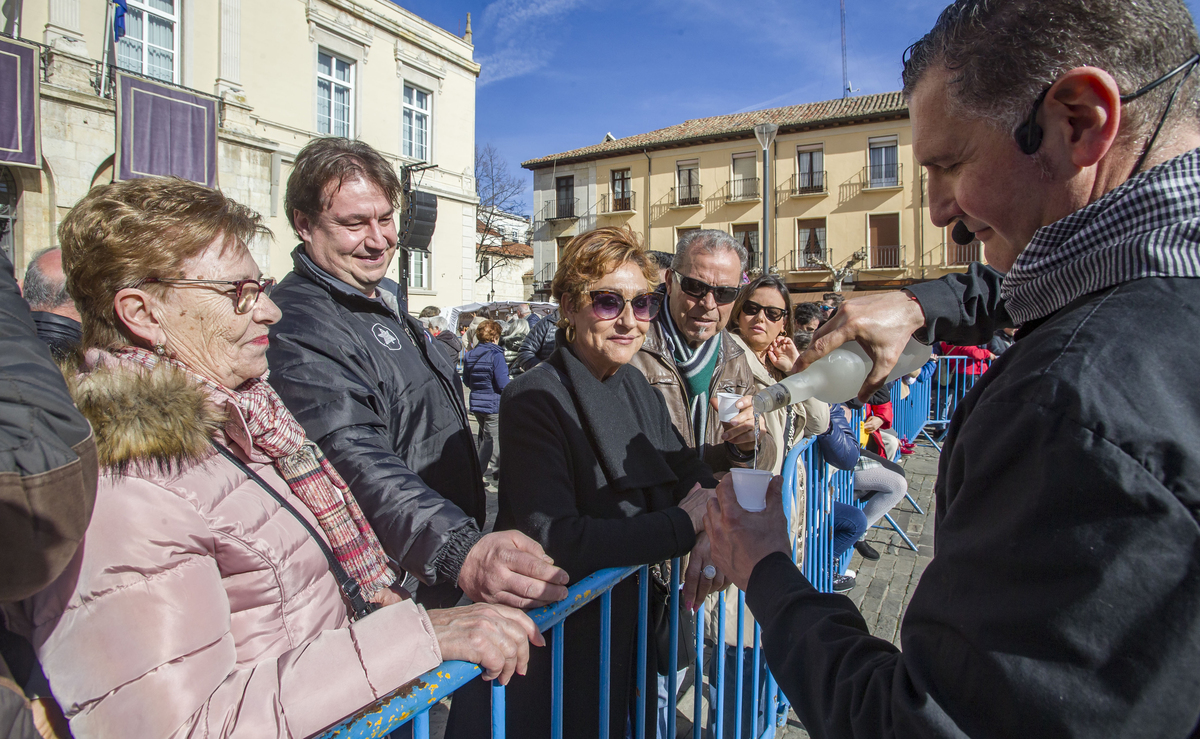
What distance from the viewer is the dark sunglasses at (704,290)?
9.94ft

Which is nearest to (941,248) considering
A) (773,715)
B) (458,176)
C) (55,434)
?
(458,176)

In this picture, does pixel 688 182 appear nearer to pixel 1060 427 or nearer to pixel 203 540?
pixel 203 540

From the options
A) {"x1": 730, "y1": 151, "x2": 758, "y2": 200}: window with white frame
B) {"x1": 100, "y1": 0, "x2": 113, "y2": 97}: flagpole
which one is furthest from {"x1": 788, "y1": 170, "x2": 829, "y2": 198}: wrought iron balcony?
{"x1": 100, "y1": 0, "x2": 113, "y2": 97}: flagpole

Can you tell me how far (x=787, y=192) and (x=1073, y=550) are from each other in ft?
106

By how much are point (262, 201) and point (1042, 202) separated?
18.4 m

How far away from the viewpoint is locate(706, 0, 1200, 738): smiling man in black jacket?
664mm

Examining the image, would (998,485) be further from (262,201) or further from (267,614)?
(262,201)

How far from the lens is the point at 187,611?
3.35ft

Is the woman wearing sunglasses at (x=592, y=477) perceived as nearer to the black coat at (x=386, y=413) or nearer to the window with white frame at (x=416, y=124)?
the black coat at (x=386, y=413)

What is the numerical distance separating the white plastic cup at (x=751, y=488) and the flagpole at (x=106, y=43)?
1659cm

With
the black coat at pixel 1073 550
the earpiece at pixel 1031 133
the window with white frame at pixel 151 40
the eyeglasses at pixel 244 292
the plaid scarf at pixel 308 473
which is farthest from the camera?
the window with white frame at pixel 151 40

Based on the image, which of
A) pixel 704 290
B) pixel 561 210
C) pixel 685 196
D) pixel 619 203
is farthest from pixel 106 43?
pixel 685 196

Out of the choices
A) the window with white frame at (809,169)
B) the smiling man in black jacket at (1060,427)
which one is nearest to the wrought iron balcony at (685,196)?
the window with white frame at (809,169)

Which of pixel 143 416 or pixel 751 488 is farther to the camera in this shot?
pixel 751 488
